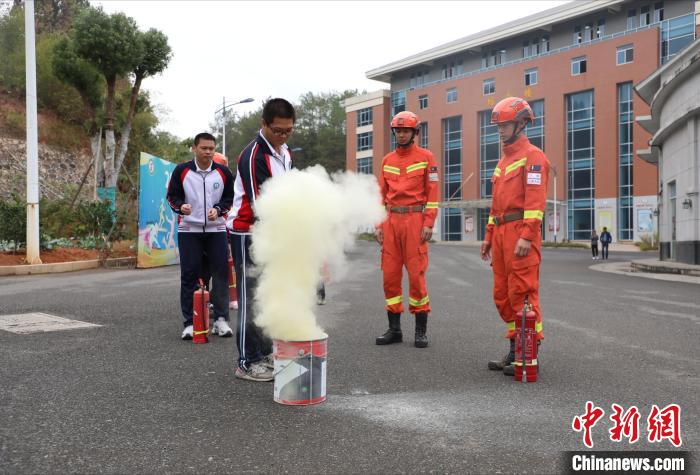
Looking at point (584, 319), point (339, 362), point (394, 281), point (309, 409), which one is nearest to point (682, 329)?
point (584, 319)

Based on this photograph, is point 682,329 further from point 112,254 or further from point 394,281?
point 112,254

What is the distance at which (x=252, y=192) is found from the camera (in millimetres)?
4301

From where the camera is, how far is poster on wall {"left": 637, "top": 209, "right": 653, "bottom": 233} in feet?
149

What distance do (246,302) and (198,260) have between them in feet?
6.83

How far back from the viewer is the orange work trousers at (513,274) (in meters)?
4.86

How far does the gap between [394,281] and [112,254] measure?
1314 cm

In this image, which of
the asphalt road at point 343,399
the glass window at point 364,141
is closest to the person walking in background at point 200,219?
the asphalt road at point 343,399

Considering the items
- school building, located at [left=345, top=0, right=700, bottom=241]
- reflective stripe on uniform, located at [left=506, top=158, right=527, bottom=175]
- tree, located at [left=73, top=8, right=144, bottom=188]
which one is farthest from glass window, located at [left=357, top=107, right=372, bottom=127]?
reflective stripe on uniform, located at [left=506, top=158, right=527, bottom=175]

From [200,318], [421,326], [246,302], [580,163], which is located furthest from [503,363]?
[580,163]

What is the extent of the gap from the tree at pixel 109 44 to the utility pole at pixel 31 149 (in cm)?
586

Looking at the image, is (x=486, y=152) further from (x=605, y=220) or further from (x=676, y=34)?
(x=676, y=34)

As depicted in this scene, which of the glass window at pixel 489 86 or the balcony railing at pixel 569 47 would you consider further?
the glass window at pixel 489 86

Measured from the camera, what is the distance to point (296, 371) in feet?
12.6

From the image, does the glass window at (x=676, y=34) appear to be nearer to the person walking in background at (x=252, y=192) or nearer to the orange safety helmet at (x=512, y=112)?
the orange safety helmet at (x=512, y=112)
